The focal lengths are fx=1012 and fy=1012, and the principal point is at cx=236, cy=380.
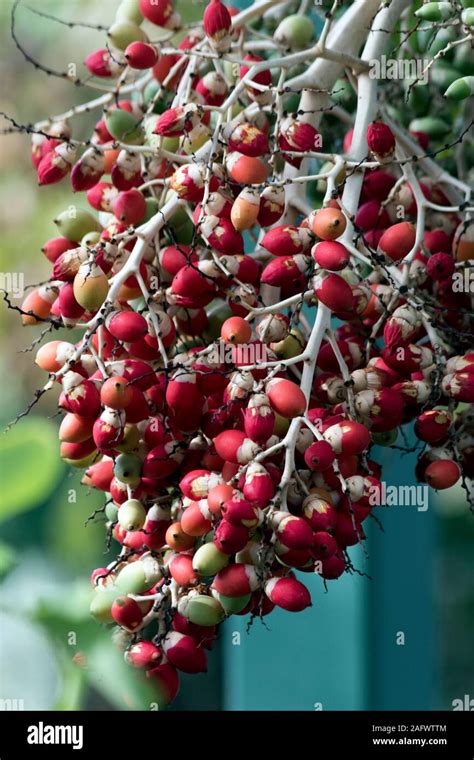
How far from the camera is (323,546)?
62cm

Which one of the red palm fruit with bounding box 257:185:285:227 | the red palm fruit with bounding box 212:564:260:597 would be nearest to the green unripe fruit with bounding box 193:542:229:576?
the red palm fruit with bounding box 212:564:260:597

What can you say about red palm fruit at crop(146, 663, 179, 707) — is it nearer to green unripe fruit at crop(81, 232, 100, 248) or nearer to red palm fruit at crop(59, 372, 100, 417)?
red palm fruit at crop(59, 372, 100, 417)

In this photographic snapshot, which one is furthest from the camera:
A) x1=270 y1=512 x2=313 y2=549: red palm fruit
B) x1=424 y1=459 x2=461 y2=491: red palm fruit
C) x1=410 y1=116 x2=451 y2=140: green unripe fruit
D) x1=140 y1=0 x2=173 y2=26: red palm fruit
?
x1=410 y1=116 x2=451 y2=140: green unripe fruit

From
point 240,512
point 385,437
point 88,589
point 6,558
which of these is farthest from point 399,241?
point 6,558

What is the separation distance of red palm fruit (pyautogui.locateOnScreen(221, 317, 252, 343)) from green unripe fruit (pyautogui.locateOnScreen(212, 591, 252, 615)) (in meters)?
0.17

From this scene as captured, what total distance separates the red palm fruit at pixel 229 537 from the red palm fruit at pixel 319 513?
1.7 inches

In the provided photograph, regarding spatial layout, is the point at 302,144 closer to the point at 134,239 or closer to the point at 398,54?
the point at 134,239

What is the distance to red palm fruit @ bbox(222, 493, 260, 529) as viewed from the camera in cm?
61

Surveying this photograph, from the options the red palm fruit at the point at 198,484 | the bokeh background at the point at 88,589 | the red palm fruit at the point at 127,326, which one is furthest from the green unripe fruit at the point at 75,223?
the bokeh background at the point at 88,589

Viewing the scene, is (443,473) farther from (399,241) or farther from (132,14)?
(132,14)

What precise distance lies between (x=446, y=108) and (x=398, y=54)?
0.10 meters

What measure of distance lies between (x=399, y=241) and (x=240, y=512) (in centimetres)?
24

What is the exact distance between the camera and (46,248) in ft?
2.61

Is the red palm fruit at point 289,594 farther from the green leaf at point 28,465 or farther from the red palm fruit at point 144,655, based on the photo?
the green leaf at point 28,465
